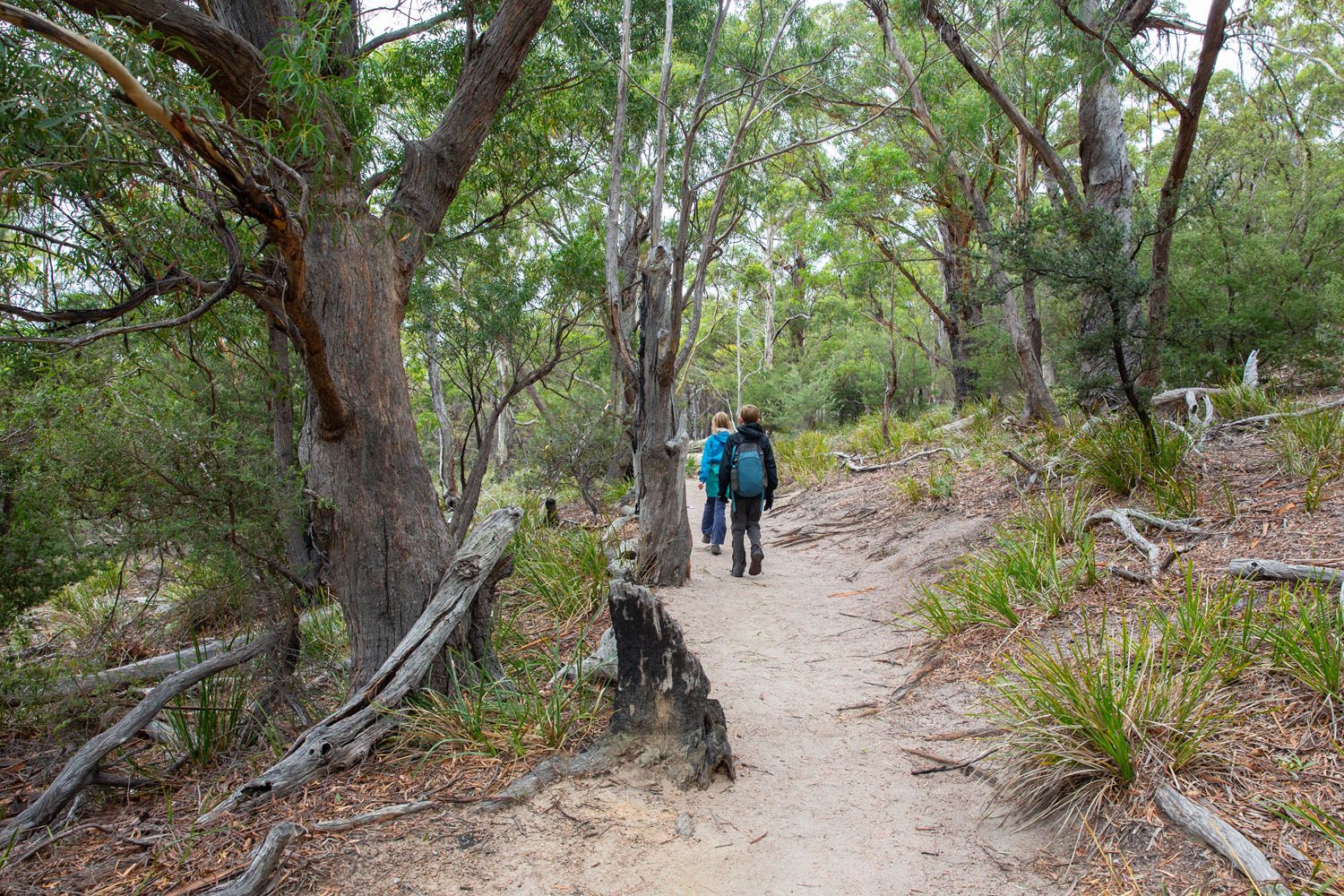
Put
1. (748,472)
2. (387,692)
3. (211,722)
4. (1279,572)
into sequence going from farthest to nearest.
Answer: (748,472) < (211,722) < (387,692) < (1279,572)

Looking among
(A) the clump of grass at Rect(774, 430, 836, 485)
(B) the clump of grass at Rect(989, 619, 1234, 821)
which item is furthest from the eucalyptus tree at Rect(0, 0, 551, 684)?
(A) the clump of grass at Rect(774, 430, 836, 485)

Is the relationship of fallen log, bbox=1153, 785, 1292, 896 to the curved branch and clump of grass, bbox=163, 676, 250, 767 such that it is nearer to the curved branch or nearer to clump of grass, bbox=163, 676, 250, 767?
the curved branch

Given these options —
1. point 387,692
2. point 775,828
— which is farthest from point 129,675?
point 775,828

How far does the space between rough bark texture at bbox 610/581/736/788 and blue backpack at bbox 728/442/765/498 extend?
3956mm

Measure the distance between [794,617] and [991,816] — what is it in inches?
140

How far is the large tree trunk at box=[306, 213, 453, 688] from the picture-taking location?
4566 mm

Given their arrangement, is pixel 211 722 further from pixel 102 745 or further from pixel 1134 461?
pixel 1134 461

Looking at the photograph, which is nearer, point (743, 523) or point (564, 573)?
point (564, 573)

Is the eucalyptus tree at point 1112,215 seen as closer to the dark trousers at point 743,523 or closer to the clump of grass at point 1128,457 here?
the clump of grass at point 1128,457

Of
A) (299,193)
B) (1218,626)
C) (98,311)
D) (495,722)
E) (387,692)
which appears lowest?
(495,722)

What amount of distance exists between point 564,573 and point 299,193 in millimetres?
4340

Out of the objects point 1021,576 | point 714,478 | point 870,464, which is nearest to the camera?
point 1021,576

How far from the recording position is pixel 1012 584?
5496mm

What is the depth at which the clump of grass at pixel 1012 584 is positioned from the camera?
5.16 metres
